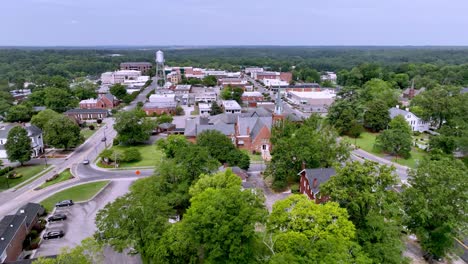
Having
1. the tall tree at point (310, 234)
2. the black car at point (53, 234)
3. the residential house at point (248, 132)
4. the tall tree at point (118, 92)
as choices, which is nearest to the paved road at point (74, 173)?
the black car at point (53, 234)

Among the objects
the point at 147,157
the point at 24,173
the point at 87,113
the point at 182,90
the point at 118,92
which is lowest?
the point at 24,173

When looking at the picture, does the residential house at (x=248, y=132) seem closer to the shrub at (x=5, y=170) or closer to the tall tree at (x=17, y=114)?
the shrub at (x=5, y=170)

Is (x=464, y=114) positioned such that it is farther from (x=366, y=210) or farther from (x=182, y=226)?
(x=182, y=226)

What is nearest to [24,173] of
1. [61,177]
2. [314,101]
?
[61,177]

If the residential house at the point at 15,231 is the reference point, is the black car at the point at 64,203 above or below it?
below

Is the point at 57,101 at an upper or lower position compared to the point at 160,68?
lower

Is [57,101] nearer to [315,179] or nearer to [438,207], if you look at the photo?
[315,179]

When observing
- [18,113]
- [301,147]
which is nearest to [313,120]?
[301,147]
